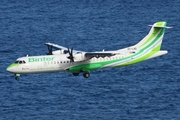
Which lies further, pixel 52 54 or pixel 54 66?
pixel 52 54

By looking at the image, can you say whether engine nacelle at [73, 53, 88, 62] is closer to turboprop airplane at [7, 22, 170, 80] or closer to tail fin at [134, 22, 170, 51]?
turboprop airplane at [7, 22, 170, 80]

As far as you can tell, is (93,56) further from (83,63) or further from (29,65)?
(29,65)

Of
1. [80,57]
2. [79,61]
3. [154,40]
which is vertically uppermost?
[154,40]

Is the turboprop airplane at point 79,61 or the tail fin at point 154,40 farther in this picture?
the tail fin at point 154,40

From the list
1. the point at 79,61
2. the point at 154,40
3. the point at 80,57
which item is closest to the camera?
the point at 80,57

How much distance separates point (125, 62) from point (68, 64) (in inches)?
482

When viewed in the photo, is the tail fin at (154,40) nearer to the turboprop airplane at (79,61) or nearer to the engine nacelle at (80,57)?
the turboprop airplane at (79,61)

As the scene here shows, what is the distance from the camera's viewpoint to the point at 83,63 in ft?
532

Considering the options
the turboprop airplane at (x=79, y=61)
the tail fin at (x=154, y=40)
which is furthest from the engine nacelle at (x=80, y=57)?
the tail fin at (x=154, y=40)

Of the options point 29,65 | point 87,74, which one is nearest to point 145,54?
point 87,74

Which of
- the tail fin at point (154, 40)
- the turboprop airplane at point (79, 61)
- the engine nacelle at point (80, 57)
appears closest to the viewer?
the turboprop airplane at point (79, 61)

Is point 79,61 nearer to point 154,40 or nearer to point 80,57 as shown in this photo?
point 80,57

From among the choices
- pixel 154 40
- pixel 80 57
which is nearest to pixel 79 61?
pixel 80 57

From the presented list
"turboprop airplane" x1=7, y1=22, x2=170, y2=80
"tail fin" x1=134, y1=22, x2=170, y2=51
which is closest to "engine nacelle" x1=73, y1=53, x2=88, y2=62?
"turboprop airplane" x1=7, y1=22, x2=170, y2=80
